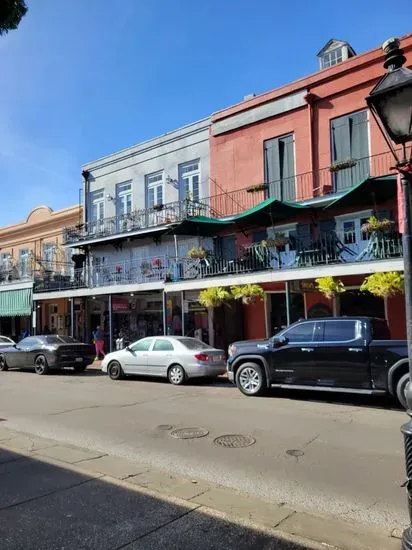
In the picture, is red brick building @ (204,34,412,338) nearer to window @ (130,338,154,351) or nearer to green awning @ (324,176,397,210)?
green awning @ (324,176,397,210)

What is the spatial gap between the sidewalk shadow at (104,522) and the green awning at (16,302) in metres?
23.4

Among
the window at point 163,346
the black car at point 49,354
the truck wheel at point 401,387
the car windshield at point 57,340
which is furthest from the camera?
the car windshield at point 57,340

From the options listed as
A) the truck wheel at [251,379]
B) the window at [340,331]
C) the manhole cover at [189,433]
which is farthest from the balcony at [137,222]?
the manhole cover at [189,433]

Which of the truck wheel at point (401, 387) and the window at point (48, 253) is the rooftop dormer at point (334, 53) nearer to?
the truck wheel at point (401, 387)

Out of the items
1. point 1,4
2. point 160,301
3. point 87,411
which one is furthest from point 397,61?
point 160,301

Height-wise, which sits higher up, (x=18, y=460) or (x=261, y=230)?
(x=261, y=230)

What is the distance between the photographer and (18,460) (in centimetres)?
626

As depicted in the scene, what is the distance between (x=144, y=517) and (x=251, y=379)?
26.3ft

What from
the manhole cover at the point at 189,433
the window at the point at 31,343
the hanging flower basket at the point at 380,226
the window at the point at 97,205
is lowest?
the manhole cover at the point at 189,433

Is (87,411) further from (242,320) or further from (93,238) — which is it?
(93,238)

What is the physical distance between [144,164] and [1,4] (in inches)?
820

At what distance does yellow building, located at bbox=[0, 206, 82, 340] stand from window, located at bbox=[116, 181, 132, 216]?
348cm

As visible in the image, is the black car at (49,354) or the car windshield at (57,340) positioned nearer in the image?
the black car at (49,354)

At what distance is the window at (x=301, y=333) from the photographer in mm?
11523
